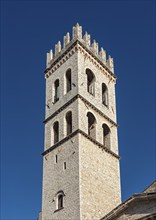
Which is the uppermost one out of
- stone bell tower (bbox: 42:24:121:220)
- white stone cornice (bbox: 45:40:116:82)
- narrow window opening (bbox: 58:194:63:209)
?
Answer: white stone cornice (bbox: 45:40:116:82)

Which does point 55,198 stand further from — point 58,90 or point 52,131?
point 58,90

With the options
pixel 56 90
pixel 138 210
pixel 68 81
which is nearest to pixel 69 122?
pixel 68 81

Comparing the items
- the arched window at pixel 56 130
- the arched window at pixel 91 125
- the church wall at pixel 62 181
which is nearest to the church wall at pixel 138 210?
the church wall at pixel 62 181

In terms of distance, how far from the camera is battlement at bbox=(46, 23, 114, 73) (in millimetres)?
33094

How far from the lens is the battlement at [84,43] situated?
109ft

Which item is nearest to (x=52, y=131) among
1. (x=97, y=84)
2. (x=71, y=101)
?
(x=71, y=101)

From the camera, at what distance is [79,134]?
90.4 ft

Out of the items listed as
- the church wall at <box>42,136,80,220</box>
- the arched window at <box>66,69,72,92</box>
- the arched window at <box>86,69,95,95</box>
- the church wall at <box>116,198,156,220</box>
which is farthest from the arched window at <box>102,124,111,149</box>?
the church wall at <box>116,198,156,220</box>

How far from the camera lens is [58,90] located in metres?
32.6

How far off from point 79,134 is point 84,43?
8.72 meters

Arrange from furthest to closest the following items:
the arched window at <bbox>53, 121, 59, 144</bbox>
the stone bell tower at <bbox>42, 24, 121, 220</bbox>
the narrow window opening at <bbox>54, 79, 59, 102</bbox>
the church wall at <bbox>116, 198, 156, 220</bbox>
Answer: the narrow window opening at <bbox>54, 79, 59, 102</bbox> < the arched window at <bbox>53, 121, 59, 144</bbox> < the stone bell tower at <bbox>42, 24, 121, 220</bbox> < the church wall at <bbox>116, 198, 156, 220</bbox>

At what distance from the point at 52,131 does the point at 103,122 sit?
12.5 feet

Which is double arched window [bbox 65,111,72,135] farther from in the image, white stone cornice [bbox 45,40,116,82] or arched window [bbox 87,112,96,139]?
white stone cornice [bbox 45,40,116,82]

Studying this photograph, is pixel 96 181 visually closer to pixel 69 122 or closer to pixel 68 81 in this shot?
pixel 69 122
